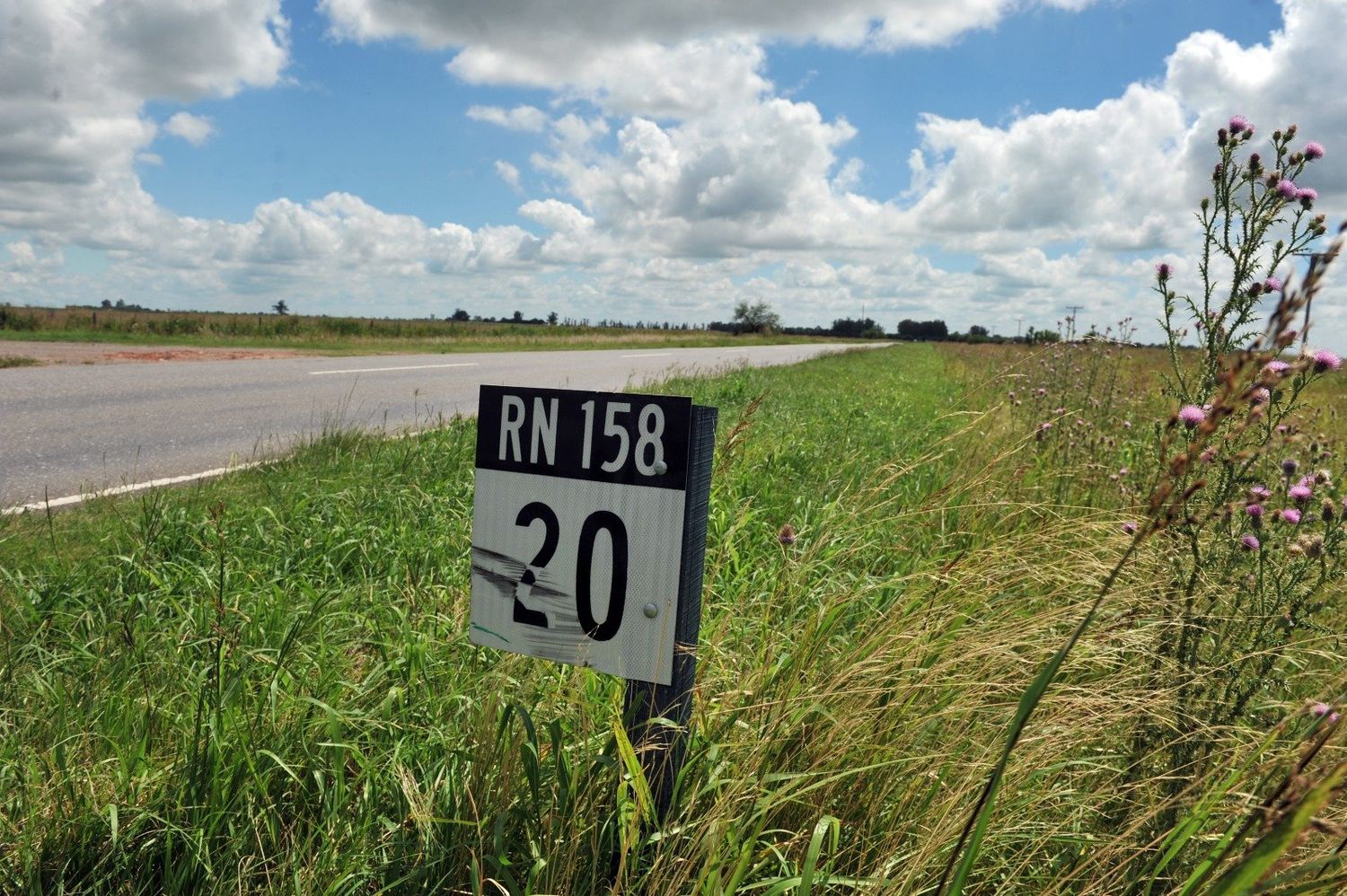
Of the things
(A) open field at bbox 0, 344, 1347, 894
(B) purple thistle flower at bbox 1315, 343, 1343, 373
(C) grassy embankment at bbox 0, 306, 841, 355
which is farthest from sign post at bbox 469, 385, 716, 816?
(C) grassy embankment at bbox 0, 306, 841, 355

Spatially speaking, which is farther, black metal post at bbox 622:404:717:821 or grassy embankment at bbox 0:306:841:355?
grassy embankment at bbox 0:306:841:355

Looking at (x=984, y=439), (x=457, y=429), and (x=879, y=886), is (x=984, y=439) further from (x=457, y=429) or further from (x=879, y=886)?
(x=879, y=886)

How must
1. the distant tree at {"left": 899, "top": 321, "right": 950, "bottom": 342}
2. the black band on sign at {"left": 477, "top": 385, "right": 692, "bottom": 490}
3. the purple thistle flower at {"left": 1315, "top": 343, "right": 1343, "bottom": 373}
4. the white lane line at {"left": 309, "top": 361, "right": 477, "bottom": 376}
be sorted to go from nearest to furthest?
1. the black band on sign at {"left": 477, "top": 385, "right": 692, "bottom": 490}
2. the purple thistle flower at {"left": 1315, "top": 343, "right": 1343, "bottom": 373}
3. the white lane line at {"left": 309, "top": 361, "right": 477, "bottom": 376}
4. the distant tree at {"left": 899, "top": 321, "right": 950, "bottom": 342}

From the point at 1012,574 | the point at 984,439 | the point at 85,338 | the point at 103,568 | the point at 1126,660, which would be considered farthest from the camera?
the point at 85,338

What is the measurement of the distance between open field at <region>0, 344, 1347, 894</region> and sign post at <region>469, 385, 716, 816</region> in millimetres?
152

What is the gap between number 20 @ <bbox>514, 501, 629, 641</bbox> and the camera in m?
1.59

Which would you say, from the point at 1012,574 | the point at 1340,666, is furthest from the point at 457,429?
the point at 1340,666

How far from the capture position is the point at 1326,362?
224 cm

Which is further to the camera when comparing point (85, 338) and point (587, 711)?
point (85, 338)

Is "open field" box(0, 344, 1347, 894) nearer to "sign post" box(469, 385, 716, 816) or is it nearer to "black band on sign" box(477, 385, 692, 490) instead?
"sign post" box(469, 385, 716, 816)

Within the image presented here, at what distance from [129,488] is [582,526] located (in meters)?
4.26

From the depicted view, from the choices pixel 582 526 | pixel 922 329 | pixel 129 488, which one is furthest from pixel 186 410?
pixel 922 329

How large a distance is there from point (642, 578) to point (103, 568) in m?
2.57

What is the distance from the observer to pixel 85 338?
18141 mm
